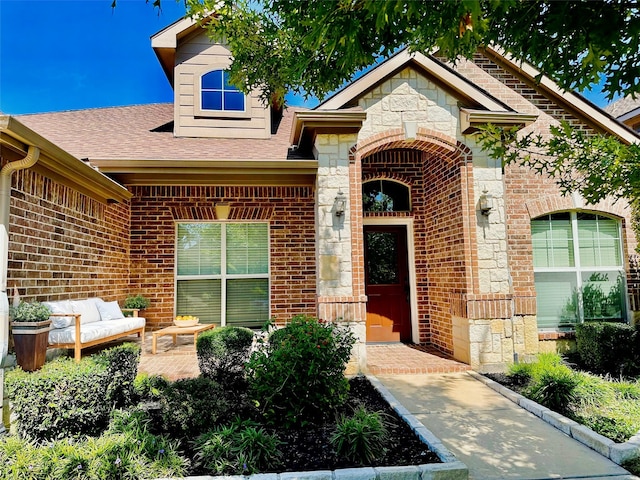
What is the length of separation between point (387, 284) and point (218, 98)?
17.2ft

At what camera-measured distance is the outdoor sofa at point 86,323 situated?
17.2 ft

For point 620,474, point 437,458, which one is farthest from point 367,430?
point 620,474

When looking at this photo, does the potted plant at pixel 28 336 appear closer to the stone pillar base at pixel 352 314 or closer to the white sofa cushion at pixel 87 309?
the white sofa cushion at pixel 87 309

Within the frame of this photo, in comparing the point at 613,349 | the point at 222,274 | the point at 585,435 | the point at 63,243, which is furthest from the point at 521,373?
the point at 63,243

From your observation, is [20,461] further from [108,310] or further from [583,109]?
[583,109]

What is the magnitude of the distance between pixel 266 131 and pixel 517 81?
5.13m

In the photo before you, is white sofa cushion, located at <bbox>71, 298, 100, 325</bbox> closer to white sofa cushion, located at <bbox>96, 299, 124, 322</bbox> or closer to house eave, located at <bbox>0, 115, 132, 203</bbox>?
white sofa cushion, located at <bbox>96, 299, 124, 322</bbox>

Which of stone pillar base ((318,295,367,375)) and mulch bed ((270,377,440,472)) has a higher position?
stone pillar base ((318,295,367,375))

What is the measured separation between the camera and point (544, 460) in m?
3.46

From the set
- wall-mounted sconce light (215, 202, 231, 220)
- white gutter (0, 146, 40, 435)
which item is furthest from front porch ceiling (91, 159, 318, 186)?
white gutter (0, 146, 40, 435)

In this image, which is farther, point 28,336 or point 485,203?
point 485,203

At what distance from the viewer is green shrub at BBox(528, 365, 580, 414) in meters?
4.58

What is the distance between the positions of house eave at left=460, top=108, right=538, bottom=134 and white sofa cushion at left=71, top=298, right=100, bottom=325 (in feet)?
21.1

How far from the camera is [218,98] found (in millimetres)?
8656
